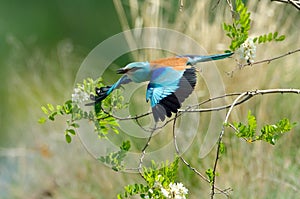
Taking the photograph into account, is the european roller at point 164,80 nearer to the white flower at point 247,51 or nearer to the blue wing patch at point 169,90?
the blue wing patch at point 169,90

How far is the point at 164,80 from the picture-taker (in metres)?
1.01

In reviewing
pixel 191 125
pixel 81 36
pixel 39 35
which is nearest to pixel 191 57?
pixel 191 125

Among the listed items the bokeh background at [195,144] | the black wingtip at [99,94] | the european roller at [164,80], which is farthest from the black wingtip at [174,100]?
the bokeh background at [195,144]

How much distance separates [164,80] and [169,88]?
0.02 meters

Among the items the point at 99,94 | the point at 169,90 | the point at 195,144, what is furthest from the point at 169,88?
the point at 195,144

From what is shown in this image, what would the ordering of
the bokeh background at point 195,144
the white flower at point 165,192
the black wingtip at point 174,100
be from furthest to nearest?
the bokeh background at point 195,144
the white flower at point 165,192
the black wingtip at point 174,100

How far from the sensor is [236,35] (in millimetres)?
1115

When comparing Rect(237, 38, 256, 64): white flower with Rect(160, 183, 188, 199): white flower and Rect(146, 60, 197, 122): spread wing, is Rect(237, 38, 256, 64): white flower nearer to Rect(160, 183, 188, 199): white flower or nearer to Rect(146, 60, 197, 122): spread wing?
Rect(146, 60, 197, 122): spread wing

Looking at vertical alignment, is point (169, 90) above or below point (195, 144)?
below

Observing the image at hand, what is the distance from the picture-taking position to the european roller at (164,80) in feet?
3.23

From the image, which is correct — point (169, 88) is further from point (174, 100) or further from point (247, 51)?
point (247, 51)

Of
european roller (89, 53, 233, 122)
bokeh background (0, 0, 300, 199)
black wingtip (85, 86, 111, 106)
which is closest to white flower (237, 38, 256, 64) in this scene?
european roller (89, 53, 233, 122)

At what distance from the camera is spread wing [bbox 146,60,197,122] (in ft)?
3.22

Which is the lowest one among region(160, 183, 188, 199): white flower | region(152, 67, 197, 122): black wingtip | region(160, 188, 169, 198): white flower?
region(160, 188, 169, 198): white flower
